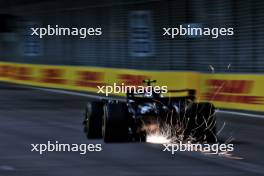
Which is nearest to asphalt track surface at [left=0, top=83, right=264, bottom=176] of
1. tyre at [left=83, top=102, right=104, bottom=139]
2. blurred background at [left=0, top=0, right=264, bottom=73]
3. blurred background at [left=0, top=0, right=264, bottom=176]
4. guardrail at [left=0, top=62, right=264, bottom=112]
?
blurred background at [left=0, top=0, right=264, bottom=176]

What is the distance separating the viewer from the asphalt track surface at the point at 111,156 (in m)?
10.3

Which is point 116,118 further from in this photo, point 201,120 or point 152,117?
point 201,120

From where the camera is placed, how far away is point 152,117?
1255cm

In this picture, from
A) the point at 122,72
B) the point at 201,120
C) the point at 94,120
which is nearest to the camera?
the point at 201,120

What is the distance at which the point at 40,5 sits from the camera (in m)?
40.8

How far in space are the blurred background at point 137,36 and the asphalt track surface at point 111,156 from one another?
704 cm

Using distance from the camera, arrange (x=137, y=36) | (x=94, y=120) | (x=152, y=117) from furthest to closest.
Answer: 1. (x=137, y=36)
2. (x=94, y=120)
3. (x=152, y=117)

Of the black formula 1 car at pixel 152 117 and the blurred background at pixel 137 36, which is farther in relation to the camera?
the blurred background at pixel 137 36

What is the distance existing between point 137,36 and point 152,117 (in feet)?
64.4

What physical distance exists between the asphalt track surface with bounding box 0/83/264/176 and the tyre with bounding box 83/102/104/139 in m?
0.15

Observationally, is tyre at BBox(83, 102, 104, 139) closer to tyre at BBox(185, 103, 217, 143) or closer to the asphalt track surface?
the asphalt track surface

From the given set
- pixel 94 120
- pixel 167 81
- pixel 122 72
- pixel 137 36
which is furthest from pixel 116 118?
pixel 137 36

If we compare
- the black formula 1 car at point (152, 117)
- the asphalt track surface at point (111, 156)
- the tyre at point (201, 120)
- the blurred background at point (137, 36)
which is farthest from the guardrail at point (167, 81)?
the black formula 1 car at point (152, 117)

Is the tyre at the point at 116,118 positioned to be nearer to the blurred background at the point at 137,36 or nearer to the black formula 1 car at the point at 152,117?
the black formula 1 car at the point at 152,117
